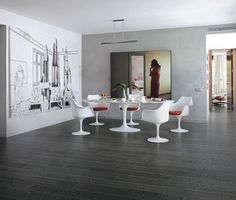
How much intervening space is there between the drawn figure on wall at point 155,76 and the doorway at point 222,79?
18.0 ft

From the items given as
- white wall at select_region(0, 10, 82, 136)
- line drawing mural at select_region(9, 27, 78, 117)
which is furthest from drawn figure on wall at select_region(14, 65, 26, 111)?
white wall at select_region(0, 10, 82, 136)

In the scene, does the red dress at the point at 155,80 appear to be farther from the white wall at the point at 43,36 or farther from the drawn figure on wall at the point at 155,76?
the white wall at the point at 43,36

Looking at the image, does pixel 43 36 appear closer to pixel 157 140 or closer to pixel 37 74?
pixel 37 74

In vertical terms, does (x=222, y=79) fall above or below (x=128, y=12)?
below

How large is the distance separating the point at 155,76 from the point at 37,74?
11.8 feet

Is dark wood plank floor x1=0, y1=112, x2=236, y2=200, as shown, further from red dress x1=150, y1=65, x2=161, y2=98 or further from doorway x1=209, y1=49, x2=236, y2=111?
doorway x1=209, y1=49, x2=236, y2=111

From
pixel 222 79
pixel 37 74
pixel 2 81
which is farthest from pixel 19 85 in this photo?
pixel 222 79

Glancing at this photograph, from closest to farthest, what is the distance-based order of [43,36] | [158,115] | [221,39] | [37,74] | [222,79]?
1. [158,115]
2. [37,74]
3. [43,36]
4. [221,39]
5. [222,79]

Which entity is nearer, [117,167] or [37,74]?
[117,167]

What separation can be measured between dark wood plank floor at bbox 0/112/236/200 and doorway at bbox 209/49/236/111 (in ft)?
23.0

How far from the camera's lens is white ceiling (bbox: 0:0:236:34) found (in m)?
5.70

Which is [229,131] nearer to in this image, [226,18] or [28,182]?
[226,18]

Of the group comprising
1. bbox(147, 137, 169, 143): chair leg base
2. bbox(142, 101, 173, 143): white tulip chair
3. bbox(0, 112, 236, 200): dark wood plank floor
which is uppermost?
bbox(142, 101, 173, 143): white tulip chair

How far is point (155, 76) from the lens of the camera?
855 cm
